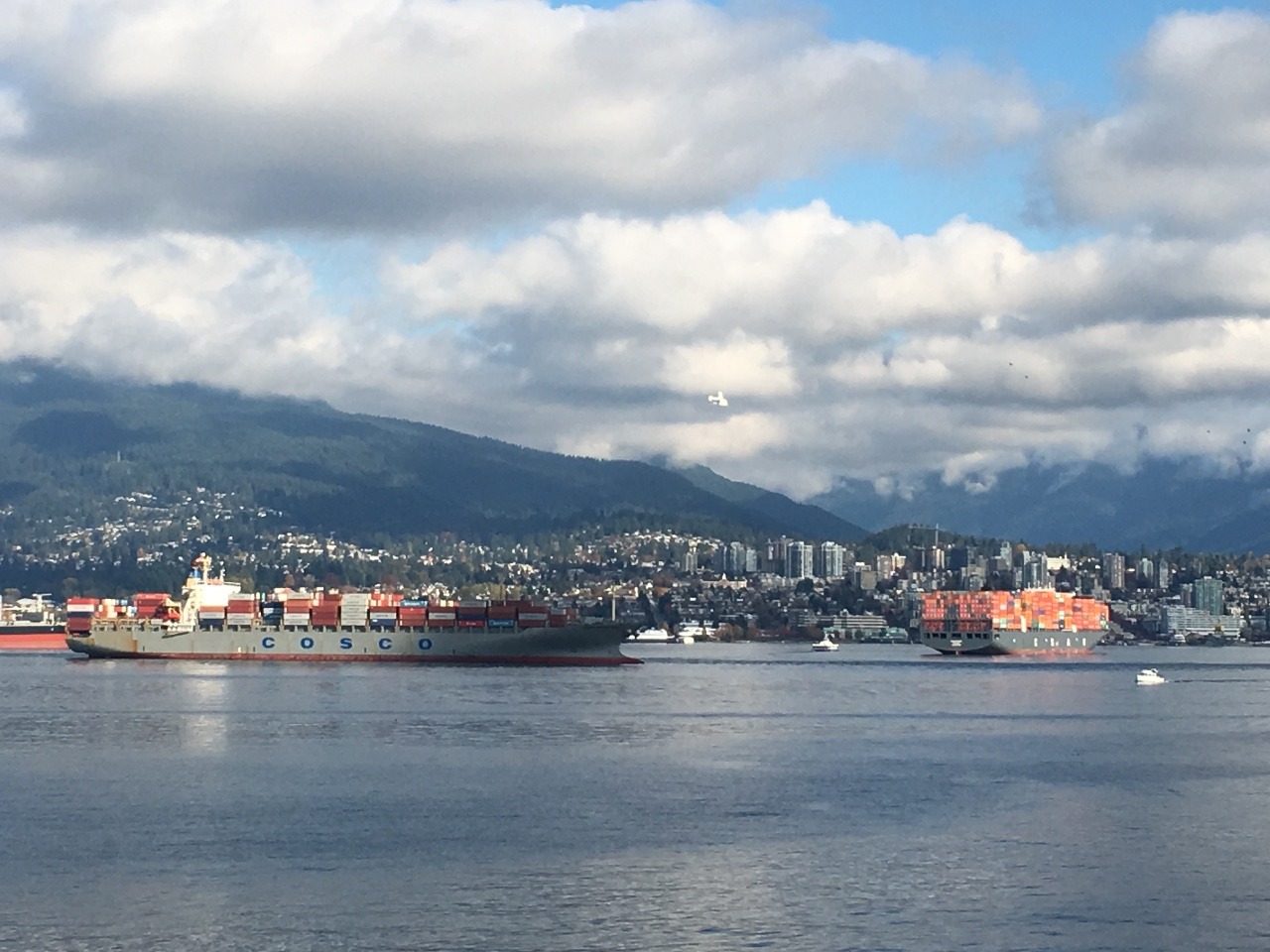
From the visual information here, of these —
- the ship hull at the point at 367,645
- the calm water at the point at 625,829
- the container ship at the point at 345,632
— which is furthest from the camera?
the container ship at the point at 345,632

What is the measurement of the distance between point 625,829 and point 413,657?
409ft

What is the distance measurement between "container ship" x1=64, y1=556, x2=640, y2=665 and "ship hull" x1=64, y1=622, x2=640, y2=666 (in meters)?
0.10

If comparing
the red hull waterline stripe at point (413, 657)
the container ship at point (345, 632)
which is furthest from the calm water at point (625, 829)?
the red hull waterline stripe at point (413, 657)

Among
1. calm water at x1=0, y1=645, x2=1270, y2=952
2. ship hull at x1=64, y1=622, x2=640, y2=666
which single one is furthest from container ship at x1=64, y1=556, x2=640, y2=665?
calm water at x1=0, y1=645, x2=1270, y2=952

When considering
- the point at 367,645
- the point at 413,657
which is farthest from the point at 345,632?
the point at 413,657

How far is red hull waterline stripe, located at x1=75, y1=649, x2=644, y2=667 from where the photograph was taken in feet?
570

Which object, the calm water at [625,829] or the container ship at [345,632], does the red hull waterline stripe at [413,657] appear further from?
the calm water at [625,829]

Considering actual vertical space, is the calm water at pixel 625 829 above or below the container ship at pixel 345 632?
below

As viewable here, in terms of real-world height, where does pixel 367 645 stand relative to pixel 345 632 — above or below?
below

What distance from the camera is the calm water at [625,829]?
39.8 metres

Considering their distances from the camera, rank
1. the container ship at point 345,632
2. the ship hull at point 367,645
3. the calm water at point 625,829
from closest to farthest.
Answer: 1. the calm water at point 625,829
2. the ship hull at point 367,645
3. the container ship at point 345,632

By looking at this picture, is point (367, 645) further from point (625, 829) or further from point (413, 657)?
point (625, 829)

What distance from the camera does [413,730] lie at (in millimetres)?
86062

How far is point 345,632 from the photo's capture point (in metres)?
179
